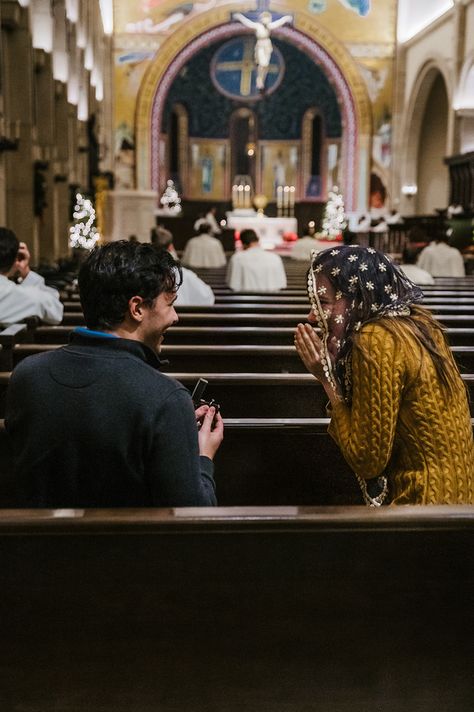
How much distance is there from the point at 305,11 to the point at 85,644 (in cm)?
2153

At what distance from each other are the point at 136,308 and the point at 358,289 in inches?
22.4

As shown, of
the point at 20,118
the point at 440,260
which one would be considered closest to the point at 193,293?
the point at 20,118

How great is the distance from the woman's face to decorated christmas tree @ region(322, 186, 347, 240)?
1840 centimetres

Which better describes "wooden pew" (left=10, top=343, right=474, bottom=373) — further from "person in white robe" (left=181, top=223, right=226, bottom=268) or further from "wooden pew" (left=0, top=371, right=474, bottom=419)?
"person in white robe" (left=181, top=223, right=226, bottom=268)

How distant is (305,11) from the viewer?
69.4ft

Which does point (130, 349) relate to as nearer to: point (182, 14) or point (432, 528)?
point (432, 528)

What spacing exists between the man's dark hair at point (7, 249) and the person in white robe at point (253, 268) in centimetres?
398

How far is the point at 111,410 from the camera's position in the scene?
1663 mm

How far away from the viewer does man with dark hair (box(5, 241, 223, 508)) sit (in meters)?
1.66

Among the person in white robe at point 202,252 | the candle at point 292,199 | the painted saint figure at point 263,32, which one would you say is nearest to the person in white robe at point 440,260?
the person in white robe at point 202,252

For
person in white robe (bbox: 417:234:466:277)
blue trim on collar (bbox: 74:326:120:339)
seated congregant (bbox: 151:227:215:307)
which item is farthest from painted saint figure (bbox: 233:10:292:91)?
blue trim on collar (bbox: 74:326:120:339)

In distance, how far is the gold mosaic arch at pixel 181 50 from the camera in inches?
829

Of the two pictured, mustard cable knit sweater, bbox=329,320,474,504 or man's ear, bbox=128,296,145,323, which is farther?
mustard cable knit sweater, bbox=329,320,474,504

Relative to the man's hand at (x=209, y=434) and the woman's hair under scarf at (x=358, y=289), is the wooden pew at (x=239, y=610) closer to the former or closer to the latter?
the man's hand at (x=209, y=434)
